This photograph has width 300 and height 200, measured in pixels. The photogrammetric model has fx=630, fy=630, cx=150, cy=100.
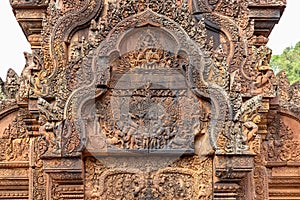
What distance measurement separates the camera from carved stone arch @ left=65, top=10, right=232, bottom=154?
25.1 feet

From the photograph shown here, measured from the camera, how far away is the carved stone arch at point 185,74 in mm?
7648

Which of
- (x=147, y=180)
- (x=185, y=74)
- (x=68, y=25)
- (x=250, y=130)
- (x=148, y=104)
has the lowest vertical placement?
(x=147, y=180)

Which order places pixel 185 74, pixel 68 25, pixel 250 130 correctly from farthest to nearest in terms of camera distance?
pixel 68 25, pixel 185 74, pixel 250 130

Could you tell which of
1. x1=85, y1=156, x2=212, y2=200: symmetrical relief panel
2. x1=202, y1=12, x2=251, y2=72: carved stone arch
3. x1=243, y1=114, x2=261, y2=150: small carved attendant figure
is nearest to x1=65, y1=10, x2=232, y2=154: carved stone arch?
x1=243, y1=114, x2=261, y2=150: small carved attendant figure

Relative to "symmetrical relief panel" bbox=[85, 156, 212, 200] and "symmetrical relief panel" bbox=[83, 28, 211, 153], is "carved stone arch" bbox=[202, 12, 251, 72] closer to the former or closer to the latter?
"symmetrical relief panel" bbox=[83, 28, 211, 153]

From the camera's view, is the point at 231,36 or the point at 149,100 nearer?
the point at 149,100

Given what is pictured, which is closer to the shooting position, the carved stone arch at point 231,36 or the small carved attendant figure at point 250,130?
the small carved attendant figure at point 250,130

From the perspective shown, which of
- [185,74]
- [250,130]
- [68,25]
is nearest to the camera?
[250,130]

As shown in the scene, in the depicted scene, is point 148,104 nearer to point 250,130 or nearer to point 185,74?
point 185,74

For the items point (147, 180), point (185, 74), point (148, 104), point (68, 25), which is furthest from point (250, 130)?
point (68, 25)

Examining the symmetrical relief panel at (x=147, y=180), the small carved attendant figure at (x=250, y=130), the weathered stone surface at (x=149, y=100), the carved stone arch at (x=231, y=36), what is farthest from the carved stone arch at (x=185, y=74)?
the carved stone arch at (x=231, y=36)

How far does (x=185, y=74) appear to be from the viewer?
789cm

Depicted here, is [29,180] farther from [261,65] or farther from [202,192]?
[261,65]

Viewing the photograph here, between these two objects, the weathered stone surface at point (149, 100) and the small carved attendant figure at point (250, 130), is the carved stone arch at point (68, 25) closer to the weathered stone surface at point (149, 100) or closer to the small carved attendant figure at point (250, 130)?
the weathered stone surface at point (149, 100)
